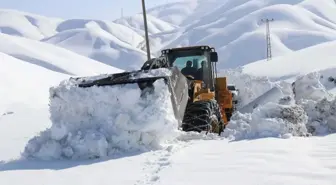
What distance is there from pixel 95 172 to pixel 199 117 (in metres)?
2.37

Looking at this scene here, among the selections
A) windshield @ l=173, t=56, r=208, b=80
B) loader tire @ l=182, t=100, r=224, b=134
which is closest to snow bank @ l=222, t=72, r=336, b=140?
loader tire @ l=182, t=100, r=224, b=134

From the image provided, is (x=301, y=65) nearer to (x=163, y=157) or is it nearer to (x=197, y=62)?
(x=197, y=62)

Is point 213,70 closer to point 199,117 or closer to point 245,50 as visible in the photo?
point 199,117

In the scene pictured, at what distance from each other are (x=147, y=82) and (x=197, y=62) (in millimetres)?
3366

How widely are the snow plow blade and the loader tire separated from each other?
244 mm

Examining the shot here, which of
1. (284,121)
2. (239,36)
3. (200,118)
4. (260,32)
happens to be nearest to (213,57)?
(200,118)

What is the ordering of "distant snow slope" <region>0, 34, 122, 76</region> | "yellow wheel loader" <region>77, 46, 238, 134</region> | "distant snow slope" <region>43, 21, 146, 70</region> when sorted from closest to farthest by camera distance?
"yellow wheel loader" <region>77, 46, 238, 134</region> < "distant snow slope" <region>0, 34, 122, 76</region> < "distant snow slope" <region>43, 21, 146, 70</region>

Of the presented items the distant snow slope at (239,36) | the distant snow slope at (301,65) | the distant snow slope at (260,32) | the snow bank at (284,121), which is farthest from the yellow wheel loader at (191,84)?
the distant snow slope at (260,32)

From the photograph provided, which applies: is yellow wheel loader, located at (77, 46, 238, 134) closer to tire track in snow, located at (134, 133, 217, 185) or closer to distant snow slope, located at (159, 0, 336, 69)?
tire track in snow, located at (134, 133, 217, 185)

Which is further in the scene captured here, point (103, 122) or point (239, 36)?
point (239, 36)

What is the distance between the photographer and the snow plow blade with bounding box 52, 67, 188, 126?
593cm

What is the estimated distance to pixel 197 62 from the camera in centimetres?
919

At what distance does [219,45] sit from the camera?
11938cm

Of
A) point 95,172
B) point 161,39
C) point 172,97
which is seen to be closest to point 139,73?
point 172,97
